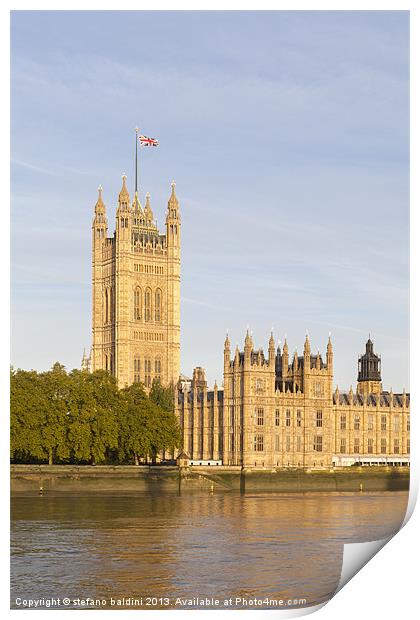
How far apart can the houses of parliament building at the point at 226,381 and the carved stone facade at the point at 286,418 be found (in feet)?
0.17

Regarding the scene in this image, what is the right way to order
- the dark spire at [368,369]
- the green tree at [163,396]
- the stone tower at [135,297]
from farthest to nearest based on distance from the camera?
1. the stone tower at [135,297]
2. the dark spire at [368,369]
3. the green tree at [163,396]

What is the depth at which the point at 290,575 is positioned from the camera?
15812mm

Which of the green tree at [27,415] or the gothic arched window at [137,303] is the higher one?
the gothic arched window at [137,303]

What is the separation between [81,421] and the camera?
45625 mm

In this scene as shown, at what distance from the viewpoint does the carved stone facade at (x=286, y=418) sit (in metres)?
59.5

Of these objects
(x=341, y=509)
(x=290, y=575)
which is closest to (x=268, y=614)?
(x=290, y=575)

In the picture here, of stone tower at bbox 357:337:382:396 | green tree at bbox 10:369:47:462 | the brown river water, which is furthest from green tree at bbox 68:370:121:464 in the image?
stone tower at bbox 357:337:382:396

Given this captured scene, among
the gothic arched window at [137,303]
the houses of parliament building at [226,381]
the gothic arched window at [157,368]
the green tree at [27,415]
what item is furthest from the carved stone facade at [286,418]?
the green tree at [27,415]

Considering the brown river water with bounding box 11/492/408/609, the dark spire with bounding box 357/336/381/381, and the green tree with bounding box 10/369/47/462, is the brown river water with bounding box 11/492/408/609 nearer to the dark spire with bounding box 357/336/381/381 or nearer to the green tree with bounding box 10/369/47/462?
the green tree with bounding box 10/369/47/462

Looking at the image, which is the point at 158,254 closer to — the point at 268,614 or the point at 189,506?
the point at 189,506

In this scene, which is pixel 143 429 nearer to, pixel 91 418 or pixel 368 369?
pixel 91 418

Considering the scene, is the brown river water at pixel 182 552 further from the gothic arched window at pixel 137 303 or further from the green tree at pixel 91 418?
the gothic arched window at pixel 137 303

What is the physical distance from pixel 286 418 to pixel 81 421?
57.9ft
